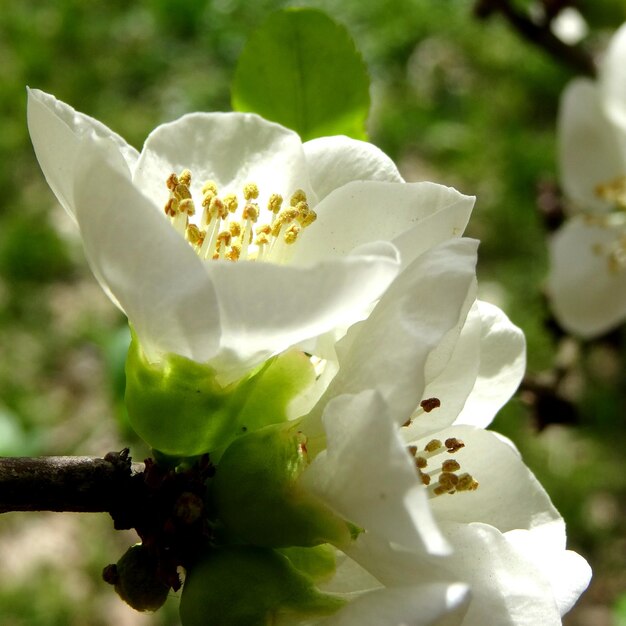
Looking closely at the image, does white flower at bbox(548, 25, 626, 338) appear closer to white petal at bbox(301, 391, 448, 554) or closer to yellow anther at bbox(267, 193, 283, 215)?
yellow anther at bbox(267, 193, 283, 215)

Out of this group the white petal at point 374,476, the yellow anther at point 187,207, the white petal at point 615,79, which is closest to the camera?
the white petal at point 374,476

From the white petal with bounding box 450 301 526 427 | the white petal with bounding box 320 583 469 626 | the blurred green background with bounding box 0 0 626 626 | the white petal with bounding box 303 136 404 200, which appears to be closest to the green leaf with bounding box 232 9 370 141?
the white petal with bounding box 303 136 404 200

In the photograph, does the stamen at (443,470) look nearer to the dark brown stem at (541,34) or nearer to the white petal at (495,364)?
the white petal at (495,364)

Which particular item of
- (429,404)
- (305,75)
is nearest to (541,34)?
(305,75)

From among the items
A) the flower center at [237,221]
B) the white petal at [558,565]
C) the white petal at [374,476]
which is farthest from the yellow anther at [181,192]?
the white petal at [558,565]

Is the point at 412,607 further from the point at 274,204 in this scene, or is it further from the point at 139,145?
the point at 139,145

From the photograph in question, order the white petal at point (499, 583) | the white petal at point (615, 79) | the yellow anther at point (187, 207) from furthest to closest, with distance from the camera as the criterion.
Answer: the white petal at point (615, 79) → the yellow anther at point (187, 207) → the white petal at point (499, 583)

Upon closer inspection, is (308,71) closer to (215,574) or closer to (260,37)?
(260,37)
